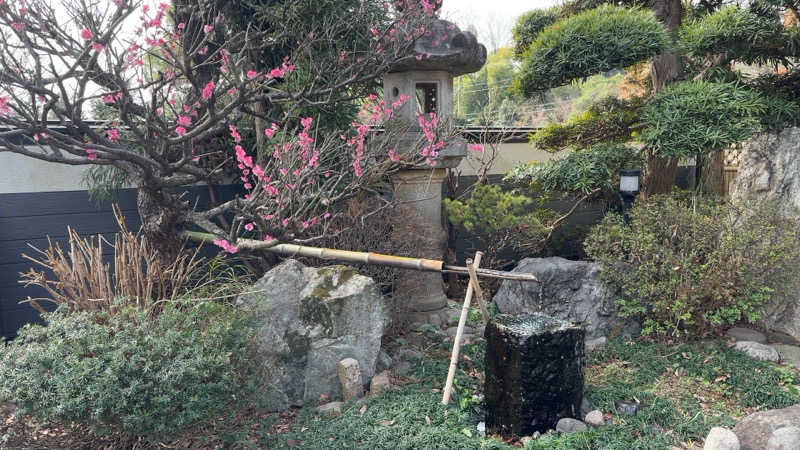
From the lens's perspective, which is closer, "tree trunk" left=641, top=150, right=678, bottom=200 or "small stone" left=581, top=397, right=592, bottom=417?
"small stone" left=581, top=397, right=592, bottom=417

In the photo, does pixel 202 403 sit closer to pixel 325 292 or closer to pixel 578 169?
pixel 325 292

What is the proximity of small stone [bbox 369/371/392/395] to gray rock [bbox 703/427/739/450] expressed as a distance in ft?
6.64

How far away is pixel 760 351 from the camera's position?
4418 millimetres

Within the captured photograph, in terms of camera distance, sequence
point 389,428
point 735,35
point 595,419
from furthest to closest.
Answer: point 735,35 → point 595,419 → point 389,428

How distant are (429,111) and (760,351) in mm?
3692

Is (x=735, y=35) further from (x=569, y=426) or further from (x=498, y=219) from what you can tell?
(x=569, y=426)

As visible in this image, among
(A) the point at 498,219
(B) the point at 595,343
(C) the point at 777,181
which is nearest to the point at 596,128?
(A) the point at 498,219

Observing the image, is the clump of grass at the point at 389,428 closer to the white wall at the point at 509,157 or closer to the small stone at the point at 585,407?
the small stone at the point at 585,407

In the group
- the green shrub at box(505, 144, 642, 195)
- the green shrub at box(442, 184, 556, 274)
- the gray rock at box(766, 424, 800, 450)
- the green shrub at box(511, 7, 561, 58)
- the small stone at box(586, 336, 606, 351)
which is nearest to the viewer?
the gray rock at box(766, 424, 800, 450)

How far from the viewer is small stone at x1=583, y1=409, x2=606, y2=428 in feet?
11.4

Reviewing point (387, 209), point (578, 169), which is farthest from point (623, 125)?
point (387, 209)

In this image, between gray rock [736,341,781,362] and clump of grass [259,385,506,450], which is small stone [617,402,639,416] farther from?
→ gray rock [736,341,781,362]

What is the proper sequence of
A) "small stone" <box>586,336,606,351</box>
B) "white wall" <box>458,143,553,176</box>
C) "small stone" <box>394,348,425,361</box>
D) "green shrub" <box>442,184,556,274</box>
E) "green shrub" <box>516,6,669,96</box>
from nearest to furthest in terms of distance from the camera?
"small stone" <box>394,348,425,361</box>
"small stone" <box>586,336,606,351</box>
"green shrub" <box>516,6,669,96</box>
"green shrub" <box>442,184,556,274</box>
"white wall" <box>458,143,553,176</box>

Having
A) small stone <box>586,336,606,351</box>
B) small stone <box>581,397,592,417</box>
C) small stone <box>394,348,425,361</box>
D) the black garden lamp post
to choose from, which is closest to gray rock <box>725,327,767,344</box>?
small stone <box>586,336,606,351</box>
